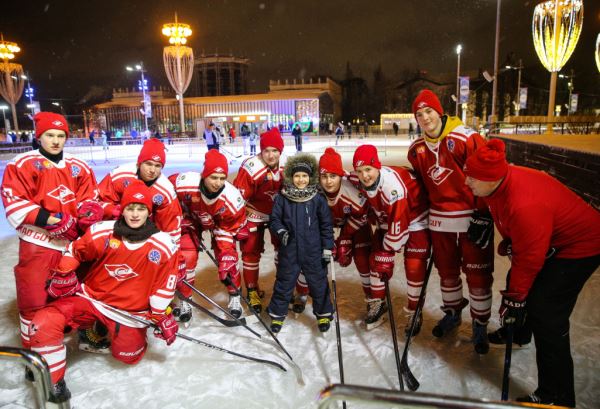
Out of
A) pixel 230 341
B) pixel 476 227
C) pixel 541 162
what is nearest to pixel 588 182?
pixel 541 162

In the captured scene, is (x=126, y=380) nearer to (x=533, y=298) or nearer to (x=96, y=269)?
(x=96, y=269)

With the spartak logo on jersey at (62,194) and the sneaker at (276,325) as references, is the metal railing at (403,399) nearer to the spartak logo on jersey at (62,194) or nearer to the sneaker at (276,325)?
the sneaker at (276,325)

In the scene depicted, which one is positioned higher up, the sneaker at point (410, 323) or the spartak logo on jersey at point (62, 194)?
the spartak logo on jersey at point (62, 194)

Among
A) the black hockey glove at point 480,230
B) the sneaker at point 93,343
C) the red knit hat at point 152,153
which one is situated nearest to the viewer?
the black hockey glove at point 480,230

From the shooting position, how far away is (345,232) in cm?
391

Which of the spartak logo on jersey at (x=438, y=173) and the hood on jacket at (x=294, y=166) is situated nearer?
the spartak logo on jersey at (x=438, y=173)

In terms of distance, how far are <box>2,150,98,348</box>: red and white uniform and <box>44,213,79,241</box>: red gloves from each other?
48 mm

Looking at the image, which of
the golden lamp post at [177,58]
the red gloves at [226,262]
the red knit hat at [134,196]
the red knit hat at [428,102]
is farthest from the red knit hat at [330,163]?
the golden lamp post at [177,58]

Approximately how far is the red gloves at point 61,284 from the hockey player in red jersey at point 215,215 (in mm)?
1215

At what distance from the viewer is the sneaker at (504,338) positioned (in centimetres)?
320

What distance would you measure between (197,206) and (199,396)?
69.2 inches

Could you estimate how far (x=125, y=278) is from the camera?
2.96 meters

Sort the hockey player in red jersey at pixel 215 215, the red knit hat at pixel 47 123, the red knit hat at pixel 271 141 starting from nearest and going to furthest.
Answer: the red knit hat at pixel 47 123
the hockey player in red jersey at pixel 215 215
the red knit hat at pixel 271 141

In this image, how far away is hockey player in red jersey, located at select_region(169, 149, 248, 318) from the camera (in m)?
3.68
